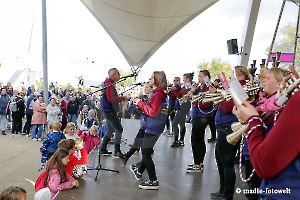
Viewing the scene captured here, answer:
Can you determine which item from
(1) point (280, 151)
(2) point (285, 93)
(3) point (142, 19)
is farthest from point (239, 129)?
(3) point (142, 19)

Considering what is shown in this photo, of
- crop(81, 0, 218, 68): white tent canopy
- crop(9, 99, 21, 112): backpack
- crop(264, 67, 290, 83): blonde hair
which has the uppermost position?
crop(81, 0, 218, 68): white tent canopy

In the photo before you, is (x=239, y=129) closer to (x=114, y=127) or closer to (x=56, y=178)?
(x=56, y=178)

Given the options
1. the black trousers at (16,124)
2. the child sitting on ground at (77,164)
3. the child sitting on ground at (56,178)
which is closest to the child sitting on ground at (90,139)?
the child sitting on ground at (77,164)

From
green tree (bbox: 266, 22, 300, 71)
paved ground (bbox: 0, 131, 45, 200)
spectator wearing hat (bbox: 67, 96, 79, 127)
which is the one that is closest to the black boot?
paved ground (bbox: 0, 131, 45, 200)

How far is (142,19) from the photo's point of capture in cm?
1677

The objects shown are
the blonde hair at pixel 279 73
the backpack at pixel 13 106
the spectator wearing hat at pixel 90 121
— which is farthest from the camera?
the backpack at pixel 13 106

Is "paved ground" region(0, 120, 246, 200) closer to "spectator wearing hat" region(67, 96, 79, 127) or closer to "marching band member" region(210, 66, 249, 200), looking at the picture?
"marching band member" region(210, 66, 249, 200)

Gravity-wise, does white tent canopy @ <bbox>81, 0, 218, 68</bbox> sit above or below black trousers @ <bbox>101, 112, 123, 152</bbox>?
above

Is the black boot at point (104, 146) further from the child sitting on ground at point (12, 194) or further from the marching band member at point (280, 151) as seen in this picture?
the marching band member at point (280, 151)

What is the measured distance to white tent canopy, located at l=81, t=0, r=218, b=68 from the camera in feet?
49.2

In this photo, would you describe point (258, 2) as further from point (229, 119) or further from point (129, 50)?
point (129, 50)

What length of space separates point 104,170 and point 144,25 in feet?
46.0

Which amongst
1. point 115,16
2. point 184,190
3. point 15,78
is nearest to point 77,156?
point 184,190

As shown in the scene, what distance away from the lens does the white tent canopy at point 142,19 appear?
1500 centimetres
